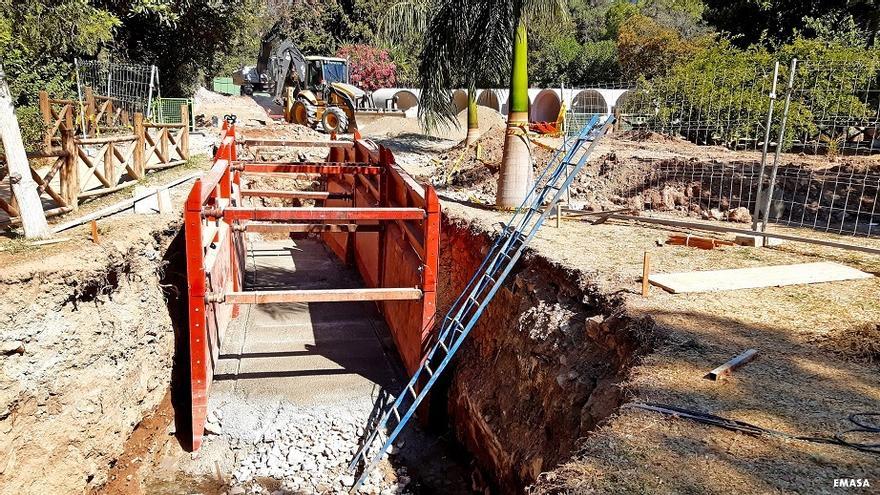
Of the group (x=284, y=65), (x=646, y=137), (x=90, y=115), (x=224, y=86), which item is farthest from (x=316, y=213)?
(x=224, y=86)

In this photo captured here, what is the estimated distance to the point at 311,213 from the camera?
21.9 ft

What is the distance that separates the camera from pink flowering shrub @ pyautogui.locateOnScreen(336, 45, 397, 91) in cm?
3797

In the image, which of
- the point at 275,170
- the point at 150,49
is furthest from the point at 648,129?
the point at 150,49

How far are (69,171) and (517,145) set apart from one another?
695 cm

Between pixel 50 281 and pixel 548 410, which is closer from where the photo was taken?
pixel 548 410

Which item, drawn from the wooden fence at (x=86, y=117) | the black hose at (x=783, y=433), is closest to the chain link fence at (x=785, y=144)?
the black hose at (x=783, y=433)

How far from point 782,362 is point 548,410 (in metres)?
1.82

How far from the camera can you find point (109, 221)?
812 cm

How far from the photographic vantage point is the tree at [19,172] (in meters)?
6.77

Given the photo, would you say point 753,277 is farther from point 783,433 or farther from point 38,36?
point 38,36

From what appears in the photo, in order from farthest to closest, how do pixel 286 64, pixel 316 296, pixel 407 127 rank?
pixel 286 64 → pixel 407 127 → pixel 316 296

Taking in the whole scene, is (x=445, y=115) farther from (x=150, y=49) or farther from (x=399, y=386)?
(x=150, y=49)

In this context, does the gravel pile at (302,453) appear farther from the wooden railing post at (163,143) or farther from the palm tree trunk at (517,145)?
the wooden railing post at (163,143)

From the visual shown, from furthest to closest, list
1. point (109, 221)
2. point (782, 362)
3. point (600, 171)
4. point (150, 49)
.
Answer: point (150, 49)
point (600, 171)
point (109, 221)
point (782, 362)
